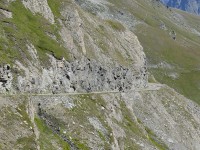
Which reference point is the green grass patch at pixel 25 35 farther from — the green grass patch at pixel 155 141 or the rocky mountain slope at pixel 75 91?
the green grass patch at pixel 155 141

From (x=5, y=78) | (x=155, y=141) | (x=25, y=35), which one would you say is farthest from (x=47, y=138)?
(x=155, y=141)

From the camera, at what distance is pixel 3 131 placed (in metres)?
47.5

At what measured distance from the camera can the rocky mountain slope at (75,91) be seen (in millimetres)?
57031

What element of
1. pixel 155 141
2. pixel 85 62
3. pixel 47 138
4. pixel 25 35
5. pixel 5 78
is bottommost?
pixel 155 141

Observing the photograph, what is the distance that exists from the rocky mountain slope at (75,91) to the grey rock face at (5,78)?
0.50 ft

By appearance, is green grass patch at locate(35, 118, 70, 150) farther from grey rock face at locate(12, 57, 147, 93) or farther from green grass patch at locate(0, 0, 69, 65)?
green grass patch at locate(0, 0, 69, 65)

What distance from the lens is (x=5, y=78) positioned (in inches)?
2266

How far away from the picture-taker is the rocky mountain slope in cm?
5703

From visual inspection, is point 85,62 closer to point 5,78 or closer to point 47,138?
point 5,78

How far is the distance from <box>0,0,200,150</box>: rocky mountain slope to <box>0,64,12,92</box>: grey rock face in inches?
6.0

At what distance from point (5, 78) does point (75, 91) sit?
2205 cm

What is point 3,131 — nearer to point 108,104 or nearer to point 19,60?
point 19,60

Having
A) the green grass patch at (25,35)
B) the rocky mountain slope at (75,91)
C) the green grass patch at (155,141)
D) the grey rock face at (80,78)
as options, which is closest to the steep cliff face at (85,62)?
the grey rock face at (80,78)

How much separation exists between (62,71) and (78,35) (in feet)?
53.3
